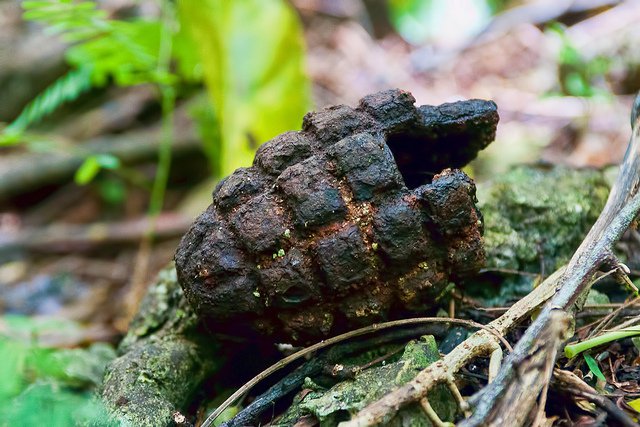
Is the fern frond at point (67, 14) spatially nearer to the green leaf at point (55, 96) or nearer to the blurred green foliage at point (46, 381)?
the green leaf at point (55, 96)

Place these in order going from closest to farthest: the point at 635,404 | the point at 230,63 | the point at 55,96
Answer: the point at 635,404 → the point at 55,96 → the point at 230,63

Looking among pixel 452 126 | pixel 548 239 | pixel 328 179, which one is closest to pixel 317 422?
pixel 328 179

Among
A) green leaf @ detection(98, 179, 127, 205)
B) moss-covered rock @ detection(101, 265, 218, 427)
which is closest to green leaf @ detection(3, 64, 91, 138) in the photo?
moss-covered rock @ detection(101, 265, 218, 427)

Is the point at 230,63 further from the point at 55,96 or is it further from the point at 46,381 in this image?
the point at 46,381

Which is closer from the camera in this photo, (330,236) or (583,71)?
(330,236)

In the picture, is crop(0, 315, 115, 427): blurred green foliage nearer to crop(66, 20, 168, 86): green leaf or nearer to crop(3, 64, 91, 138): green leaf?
crop(3, 64, 91, 138): green leaf

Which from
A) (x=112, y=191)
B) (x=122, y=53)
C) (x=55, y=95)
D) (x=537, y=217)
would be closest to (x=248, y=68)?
(x=122, y=53)

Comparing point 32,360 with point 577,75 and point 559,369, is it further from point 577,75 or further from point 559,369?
point 577,75
